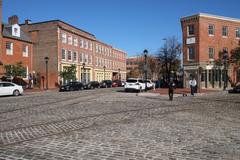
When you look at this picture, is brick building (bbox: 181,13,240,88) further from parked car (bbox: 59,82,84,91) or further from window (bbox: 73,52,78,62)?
window (bbox: 73,52,78,62)

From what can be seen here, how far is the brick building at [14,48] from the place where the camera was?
132ft

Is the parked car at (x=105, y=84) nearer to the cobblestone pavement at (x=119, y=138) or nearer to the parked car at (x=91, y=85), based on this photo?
the parked car at (x=91, y=85)

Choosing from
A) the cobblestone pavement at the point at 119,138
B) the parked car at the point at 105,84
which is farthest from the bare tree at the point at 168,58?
the cobblestone pavement at the point at 119,138

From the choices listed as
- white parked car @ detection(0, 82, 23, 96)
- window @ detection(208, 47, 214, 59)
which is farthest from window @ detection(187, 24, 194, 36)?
white parked car @ detection(0, 82, 23, 96)

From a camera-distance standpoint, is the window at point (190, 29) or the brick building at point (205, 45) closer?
the brick building at point (205, 45)

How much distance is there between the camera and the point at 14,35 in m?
42.7

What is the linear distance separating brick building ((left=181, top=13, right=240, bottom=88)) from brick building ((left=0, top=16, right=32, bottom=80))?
922 inches

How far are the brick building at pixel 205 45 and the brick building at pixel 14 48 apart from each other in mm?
23414

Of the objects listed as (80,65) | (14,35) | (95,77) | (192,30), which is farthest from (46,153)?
(95,77)

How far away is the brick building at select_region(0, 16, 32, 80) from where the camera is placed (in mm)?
40250

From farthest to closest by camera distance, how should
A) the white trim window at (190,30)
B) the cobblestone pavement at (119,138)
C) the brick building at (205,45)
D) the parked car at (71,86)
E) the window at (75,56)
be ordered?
the window at (75,56), the white trim window at (190,30), the parked car at (71,86), the brick building at (205,45), the cobblestone pavement at (119,138)

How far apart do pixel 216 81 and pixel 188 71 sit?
3.99 meters

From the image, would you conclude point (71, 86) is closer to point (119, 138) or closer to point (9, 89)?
point (9, 89)

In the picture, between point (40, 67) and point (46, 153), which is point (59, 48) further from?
point (46, 153)
